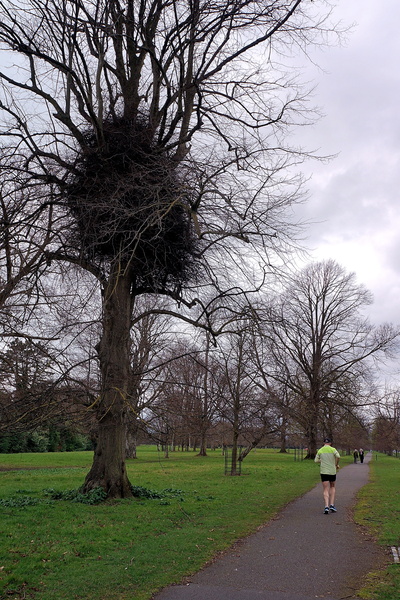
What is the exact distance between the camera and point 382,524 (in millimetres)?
10016

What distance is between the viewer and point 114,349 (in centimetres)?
1097

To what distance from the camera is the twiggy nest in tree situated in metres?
7.58

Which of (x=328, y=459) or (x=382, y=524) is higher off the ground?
(x=328, y=459)

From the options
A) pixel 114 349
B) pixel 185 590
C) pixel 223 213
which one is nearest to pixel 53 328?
pixel 114 349

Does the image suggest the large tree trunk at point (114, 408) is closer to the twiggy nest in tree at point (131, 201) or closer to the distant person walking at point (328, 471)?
the twiggy nest in tree at point (131, 201)

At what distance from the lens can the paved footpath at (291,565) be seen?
213 inches

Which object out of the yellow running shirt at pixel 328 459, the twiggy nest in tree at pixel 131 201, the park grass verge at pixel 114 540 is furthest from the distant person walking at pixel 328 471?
the twiggy nest in tree at pixel 131 201

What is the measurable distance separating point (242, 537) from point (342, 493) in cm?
907

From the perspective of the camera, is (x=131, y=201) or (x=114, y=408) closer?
(x=131, y=201)

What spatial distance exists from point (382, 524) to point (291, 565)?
424cm

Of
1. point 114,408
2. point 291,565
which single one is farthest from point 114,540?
point 114,408

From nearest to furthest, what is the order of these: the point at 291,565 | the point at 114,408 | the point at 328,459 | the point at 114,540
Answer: the point at 291,565 → the point at 114,540 → the point at 114,408 → the point at 328,459

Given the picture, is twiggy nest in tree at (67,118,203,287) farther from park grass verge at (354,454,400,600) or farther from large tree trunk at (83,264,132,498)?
park grass verge at (354,454,400,600)

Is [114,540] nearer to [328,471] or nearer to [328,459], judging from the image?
[328,471]
